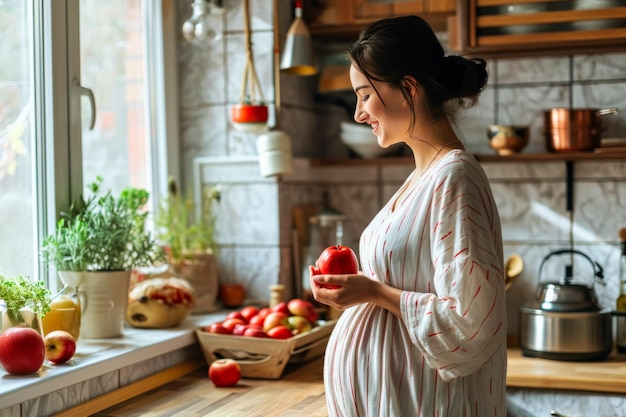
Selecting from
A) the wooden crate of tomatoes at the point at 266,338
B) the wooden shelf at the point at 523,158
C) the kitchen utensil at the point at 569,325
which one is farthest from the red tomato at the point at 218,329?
the kitchen utensil at the point at 569,325

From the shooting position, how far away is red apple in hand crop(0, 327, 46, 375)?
6.22 ft

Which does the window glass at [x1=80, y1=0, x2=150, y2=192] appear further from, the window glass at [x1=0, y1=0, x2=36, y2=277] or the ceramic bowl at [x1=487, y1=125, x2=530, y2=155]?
the ceramic bowl at [x1=487, y1=125, x2=530, y2=155]

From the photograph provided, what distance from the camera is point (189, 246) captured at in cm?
286

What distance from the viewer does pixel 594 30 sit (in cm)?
271

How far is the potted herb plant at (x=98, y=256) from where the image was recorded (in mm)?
2287

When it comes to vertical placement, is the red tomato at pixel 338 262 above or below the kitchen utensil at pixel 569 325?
above

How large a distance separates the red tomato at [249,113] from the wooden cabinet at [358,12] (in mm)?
451

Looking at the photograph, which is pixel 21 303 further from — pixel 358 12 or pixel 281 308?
pixel 358 12

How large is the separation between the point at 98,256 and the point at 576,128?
1.55 metres

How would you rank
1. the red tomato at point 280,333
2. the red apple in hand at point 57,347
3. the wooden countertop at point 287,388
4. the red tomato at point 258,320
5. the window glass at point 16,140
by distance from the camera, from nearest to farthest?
the red apple in hand at point 57,347 → the wooden countertop at point 287,388 → the window glass at point 16,140 → the red tomato at point 280,333 → the red tomato at point 258,320

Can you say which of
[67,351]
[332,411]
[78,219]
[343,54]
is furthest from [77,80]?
[332,411]

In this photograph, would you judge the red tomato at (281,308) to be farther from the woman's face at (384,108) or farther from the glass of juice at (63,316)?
the woman's face at (384,108)

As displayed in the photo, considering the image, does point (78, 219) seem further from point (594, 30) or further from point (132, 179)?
point (594, 30)

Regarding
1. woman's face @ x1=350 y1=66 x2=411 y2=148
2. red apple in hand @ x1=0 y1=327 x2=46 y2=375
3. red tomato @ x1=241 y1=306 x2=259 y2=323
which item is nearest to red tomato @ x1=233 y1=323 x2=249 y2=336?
red tomato @ x1=241 y1=306 x2=259 y2=323
